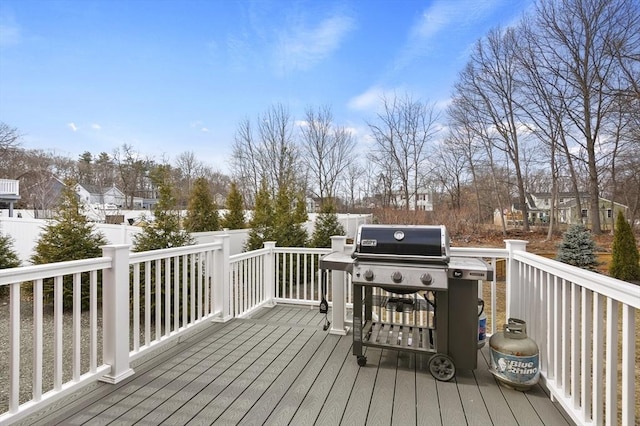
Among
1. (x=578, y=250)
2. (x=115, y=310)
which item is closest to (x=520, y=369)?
(x=115, y=310)

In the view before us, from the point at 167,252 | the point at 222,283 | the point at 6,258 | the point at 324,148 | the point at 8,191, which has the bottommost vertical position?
the point at 6,258

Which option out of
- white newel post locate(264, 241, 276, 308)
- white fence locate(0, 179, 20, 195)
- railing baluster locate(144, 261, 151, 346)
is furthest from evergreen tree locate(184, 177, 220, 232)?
white fence locate(0, 179, 20, 195)

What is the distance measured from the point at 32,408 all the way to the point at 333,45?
31.9ft

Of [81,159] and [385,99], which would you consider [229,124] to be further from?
[81,159]

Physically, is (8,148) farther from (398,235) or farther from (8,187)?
(398,235)

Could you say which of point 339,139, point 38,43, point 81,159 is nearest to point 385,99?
point 339,139

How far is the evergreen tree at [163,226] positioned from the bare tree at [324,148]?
1405cm

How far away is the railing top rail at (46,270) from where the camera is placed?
163cm

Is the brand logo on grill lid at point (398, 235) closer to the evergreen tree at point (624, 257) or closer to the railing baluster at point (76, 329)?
the railing baluster at point (76, 329)

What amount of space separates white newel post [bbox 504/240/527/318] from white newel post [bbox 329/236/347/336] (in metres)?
1.41

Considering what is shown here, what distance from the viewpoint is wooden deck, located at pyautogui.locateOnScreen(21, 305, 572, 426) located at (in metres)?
1.88

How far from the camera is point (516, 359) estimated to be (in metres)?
2.15

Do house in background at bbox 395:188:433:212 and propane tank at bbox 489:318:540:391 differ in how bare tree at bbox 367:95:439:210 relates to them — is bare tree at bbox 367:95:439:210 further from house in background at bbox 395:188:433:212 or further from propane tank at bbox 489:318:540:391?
propane tank at bbox 489:318:540:391

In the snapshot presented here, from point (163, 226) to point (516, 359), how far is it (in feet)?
15.9
